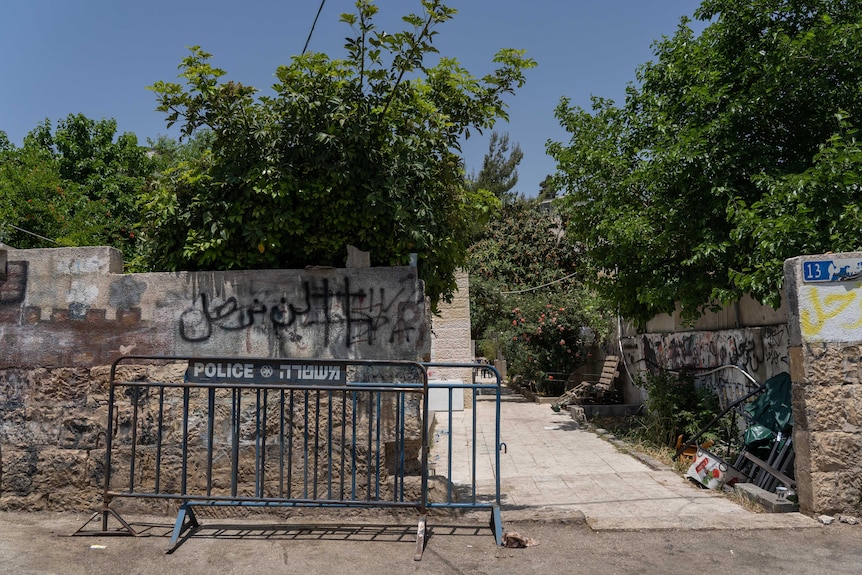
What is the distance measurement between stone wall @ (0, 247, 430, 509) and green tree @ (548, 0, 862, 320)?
177 inches

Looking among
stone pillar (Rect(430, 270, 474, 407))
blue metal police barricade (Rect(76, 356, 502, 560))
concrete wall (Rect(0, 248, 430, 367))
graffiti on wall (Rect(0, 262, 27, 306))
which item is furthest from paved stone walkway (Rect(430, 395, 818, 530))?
graffiti on wall (Rect(0, 262, 27, 306))

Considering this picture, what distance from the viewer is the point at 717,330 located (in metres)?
10.1

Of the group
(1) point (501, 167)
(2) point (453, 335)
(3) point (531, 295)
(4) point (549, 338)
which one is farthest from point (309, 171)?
(1) point (501, 167)

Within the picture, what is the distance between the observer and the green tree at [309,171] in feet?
19.0

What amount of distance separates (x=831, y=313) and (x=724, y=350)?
13.2 ft

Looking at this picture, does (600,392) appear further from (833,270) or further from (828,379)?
(833,270)

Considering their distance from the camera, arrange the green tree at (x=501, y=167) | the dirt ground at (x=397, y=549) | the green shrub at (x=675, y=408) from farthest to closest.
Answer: the green tree at (x=501, y=167) < the green shrub at (x=675, y=408) < the dirt ground at (x=397, y=549)

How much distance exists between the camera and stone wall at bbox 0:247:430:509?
5.73 m

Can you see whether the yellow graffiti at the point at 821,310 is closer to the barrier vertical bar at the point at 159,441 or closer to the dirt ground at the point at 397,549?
the dirt ground at the point at 397,549

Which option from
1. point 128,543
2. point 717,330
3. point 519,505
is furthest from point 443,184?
point 717,330

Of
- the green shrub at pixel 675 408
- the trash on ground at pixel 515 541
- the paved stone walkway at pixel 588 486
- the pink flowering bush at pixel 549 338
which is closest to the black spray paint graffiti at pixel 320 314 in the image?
the paved stone walkway at pixel 588 486

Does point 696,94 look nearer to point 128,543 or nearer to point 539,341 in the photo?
point 128,543

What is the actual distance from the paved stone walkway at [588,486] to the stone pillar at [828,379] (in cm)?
38

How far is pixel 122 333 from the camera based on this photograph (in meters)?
5.82
